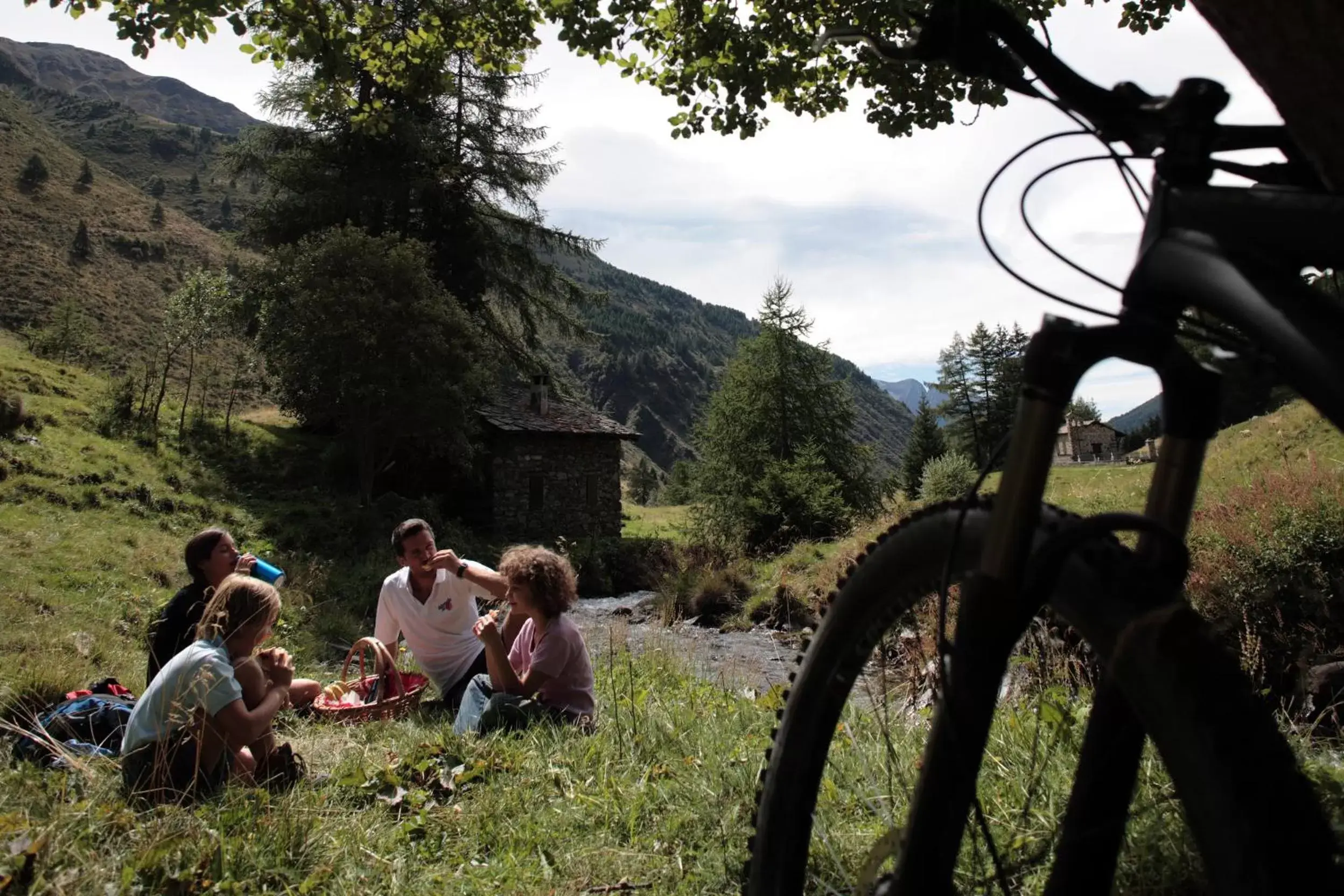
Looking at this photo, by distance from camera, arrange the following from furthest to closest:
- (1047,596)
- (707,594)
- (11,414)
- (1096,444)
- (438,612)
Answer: (1096,444)
(11,414)
(707,594)
(438,612)
(1047,596)

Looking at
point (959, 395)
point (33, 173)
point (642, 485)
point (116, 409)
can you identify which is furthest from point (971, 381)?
point (33, 173)


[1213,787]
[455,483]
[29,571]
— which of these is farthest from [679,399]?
[1213,787]

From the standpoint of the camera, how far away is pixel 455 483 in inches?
1012

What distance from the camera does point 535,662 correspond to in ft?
15.8

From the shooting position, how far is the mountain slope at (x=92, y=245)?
4231 centimetres

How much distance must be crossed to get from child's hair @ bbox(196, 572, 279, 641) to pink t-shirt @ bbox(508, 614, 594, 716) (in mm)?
1565

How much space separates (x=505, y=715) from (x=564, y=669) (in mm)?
446

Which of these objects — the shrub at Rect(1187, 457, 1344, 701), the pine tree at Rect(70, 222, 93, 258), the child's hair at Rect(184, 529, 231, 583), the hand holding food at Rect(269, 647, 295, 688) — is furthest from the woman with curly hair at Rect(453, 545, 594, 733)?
the pine tree at Rect(70, 222, 93, 258)

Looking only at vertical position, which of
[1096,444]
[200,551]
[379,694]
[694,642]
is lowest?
[379,694]

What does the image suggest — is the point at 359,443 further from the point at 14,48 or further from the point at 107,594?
the point at 14,48

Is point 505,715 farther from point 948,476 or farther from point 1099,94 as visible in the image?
point 948,476

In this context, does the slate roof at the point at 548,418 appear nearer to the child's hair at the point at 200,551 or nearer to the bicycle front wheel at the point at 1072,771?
the child's hair at the point at 200,551

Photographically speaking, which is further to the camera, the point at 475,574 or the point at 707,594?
the point at 707,594

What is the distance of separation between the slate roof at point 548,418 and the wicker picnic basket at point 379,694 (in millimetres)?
19530
